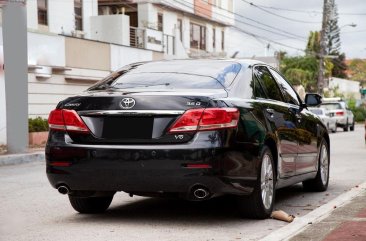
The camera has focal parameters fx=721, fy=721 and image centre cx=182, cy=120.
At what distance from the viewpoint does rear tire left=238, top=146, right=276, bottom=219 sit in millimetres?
7055

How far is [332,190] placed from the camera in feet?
32.9

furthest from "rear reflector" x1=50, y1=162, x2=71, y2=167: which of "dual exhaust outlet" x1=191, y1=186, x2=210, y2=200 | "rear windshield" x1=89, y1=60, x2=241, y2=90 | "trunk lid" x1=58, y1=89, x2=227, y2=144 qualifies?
"dual exhaust outlet" x1=191, y1=186, x2=210, y2=200

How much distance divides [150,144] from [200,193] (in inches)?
25.4

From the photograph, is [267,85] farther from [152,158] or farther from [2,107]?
[2,107]

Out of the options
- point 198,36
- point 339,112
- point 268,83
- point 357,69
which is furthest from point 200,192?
point 357,69

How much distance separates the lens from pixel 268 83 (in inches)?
326

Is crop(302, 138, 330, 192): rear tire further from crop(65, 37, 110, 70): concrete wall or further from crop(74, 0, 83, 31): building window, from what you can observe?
crop(74, 0, 83, 31): building window

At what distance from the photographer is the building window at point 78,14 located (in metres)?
30.1

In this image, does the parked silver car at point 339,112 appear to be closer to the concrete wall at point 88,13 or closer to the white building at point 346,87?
the concrete wall at point 88,13

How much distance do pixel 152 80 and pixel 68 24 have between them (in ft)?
73.3

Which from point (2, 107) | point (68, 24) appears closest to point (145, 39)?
point (68, 24)

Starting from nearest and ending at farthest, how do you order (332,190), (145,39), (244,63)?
(244,63)
(332,190)
(145,39)

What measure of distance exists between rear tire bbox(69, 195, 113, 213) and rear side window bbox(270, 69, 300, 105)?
254 centimetres

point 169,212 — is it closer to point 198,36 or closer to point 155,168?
point 155,168
